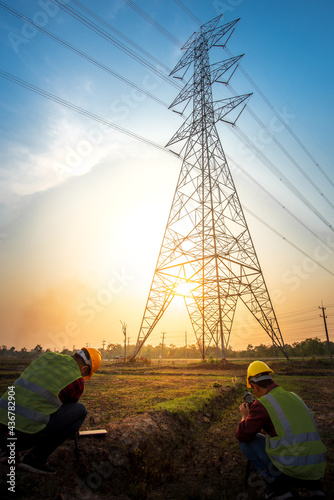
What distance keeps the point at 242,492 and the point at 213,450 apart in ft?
5.22

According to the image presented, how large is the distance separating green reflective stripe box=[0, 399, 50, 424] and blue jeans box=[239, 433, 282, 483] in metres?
2.31

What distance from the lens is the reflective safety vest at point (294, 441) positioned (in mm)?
2373

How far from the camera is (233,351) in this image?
9250cm

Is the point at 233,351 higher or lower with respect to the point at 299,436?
lower

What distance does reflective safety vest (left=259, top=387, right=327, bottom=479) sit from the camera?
2.37 m

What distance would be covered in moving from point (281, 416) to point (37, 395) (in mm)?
2510

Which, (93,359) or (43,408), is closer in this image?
(43,408)

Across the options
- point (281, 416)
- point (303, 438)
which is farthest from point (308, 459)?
point (281, 416)

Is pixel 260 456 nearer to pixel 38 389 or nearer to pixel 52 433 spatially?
pixel 52 433

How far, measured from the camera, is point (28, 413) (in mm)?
2729

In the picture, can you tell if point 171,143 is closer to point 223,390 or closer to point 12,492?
point 223,390

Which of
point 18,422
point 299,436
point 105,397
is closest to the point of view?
point 299,436

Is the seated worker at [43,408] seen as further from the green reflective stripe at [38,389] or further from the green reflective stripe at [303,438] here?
the green reflective stripe at [303,438]

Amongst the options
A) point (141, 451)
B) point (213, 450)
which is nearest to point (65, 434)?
point (141, 451)
